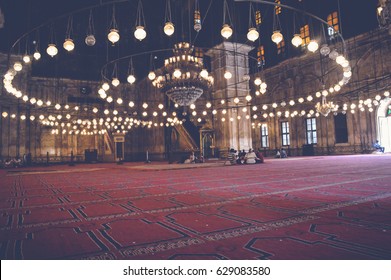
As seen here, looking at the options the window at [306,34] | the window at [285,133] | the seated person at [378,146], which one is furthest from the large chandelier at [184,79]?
the window at [285,133]

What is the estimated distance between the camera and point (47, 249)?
1.61m

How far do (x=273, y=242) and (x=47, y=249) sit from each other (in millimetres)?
1349

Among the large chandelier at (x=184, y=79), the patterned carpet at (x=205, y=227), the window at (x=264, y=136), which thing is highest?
the large chandelier at (x=184, y=79)

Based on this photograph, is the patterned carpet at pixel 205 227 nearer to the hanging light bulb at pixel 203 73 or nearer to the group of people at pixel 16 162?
the hanging light bulb at pixel 203 73

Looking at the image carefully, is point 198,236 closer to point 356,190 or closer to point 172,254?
point 172,254

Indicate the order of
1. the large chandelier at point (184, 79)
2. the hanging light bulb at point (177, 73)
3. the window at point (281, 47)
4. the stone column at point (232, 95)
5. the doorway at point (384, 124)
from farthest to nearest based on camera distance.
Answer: the window at point (281, 47)
the stone column at point (232, 95)
the doorway at point (384, 124)
the large chandelier at point (184, 79)
the hanging light bulb at point (177, 73)

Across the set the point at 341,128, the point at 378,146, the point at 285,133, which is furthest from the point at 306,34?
the point at 378,146

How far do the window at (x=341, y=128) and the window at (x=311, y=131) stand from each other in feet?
4.34

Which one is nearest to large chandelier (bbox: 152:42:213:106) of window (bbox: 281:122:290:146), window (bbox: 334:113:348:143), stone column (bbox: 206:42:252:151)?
stone column (bbox: 206:42:252:151)

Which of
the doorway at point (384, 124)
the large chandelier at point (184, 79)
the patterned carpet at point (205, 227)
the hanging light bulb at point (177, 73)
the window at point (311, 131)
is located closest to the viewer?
the patterned carpet at point (205, 227)

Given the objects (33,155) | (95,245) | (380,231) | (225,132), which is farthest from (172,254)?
(33,155)

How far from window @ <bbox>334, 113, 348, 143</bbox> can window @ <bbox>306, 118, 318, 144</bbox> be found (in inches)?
52.1

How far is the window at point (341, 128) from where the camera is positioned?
1458 centimetres

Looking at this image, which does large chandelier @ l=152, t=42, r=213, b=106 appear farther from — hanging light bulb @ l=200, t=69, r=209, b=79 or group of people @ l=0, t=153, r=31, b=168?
group of people @ l=0, t=153, r=31, b=168
